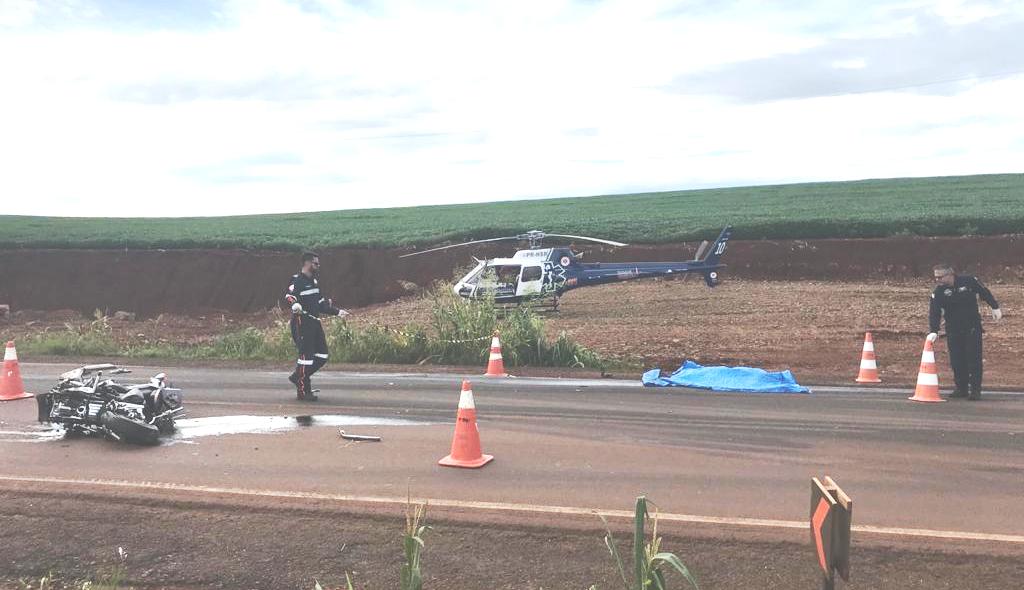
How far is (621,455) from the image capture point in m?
7.89

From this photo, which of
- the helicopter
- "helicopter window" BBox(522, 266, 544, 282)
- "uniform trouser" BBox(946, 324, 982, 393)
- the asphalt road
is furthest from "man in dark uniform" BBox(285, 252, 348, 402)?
"helicopter window" BBox(522, 266, 544, 282)

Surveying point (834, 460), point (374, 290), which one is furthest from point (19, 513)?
point (374, 290)

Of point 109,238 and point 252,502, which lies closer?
point 252,502

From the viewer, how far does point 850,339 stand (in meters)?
18.1

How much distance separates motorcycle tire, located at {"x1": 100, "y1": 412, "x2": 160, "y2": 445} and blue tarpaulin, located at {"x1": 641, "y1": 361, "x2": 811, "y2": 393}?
699 centimetres

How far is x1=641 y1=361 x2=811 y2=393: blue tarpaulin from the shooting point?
11.9 metres

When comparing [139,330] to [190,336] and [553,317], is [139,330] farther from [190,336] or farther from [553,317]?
[553,317]

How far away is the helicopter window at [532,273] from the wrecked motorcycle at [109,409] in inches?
588

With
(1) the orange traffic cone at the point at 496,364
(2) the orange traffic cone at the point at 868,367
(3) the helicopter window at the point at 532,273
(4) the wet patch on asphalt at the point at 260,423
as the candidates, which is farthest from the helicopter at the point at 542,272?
(4) the wet patch on asphalt at the point at 260,423

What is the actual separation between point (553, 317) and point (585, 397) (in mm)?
12656

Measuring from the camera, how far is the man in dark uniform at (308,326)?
36.6 ft

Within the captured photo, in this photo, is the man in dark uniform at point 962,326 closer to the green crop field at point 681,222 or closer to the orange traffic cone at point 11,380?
the orange traffic cone at point 11,380

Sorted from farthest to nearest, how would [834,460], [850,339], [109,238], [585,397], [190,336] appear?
[109,238] → [190,336] → [850,339] → [585,397] → [834,460]

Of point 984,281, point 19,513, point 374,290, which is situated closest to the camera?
point 19,513
